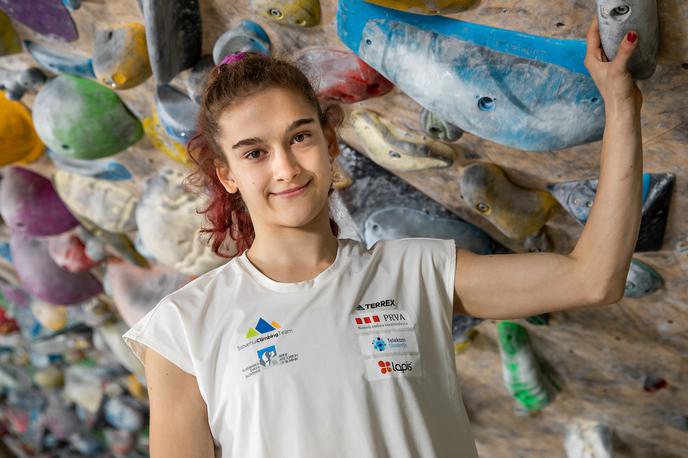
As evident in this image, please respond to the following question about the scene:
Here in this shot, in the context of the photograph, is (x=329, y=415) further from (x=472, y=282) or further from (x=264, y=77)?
(x=264, y=77)

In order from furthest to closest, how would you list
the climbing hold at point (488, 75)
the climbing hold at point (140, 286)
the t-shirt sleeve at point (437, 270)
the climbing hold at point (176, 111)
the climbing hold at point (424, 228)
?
the climbing hold at point (140, 286) < the climbing hold at point (176, 111) < the climbing hold at point (424, 228) < the climbing hold at point (488, 75) < the t-shirt sleeve at point (437, 270)

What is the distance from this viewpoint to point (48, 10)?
65.1 inches

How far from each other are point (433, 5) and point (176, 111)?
0.65 meters

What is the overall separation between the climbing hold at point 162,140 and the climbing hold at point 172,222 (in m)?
0.05

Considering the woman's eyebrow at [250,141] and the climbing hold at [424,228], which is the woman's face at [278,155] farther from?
the climbing hold at [424,228]

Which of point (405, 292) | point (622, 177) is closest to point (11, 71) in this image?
point (405, 292)

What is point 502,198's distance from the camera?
138 centimetres

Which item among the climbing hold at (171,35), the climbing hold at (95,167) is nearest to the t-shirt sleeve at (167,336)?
the climbing hold at (171,35)

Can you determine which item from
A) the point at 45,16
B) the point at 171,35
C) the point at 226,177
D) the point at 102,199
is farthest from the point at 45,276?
the point at 226,177

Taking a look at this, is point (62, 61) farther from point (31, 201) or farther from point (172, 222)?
point (31, 201)

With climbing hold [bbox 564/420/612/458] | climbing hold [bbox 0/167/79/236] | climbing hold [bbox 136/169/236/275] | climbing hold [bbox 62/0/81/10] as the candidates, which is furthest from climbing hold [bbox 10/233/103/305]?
climbing hold [bbox 564/420/612/458]

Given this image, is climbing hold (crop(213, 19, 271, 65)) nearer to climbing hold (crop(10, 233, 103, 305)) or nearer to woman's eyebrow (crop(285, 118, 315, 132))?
woman's eyebrow (crop(285, 118, 315, 132))

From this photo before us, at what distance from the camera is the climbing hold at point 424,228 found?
1.51 m

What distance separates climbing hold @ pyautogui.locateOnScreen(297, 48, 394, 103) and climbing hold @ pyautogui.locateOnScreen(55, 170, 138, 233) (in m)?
Result: 0.85
